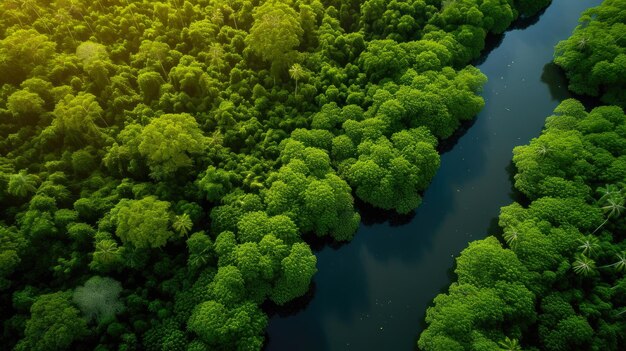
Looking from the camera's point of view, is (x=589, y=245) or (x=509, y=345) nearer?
(x=509, y=345)

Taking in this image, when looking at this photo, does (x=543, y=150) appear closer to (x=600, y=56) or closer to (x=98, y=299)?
(x=600, y=56)

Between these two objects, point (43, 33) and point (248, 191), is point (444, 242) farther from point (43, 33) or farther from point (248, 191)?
point (43, 33)

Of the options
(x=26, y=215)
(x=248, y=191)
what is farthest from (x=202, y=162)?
(x=26, y=215)

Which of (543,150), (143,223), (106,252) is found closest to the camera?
(106,252)

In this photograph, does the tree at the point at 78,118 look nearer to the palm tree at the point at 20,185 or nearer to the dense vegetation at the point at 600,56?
the palm tree at the point at 20,185

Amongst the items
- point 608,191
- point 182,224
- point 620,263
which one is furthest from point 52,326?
point 608,191
